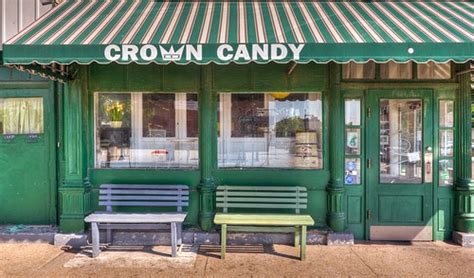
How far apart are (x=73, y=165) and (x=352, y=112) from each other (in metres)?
4.36

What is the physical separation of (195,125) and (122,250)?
2.14 meters

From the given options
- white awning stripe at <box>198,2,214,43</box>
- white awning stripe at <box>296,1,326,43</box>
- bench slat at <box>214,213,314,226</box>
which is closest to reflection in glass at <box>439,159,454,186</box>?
bench slat at <box>214,213,314,226</box>

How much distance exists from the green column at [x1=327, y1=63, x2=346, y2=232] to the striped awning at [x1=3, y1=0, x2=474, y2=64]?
100 cm

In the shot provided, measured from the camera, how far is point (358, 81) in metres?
5.88

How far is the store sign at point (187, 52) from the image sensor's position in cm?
448

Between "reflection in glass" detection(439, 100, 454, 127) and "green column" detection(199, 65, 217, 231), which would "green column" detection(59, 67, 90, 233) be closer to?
"green column" detection(199, 65, 217, 231)

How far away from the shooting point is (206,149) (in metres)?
5.86

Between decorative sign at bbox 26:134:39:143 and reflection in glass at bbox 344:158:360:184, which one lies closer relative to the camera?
reflection in glass at bbox 344:158:360:184

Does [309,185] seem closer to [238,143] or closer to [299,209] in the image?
[299,209]

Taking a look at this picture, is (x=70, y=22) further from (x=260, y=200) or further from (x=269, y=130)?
(x=260, y=200)

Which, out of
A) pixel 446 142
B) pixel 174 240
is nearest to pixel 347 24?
pixel 446 142

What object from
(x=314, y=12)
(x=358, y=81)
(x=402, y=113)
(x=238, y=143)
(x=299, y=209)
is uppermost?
(x=314, y=12)

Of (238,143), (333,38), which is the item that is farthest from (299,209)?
(333,38)

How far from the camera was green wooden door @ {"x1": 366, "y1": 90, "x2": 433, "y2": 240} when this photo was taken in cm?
589
